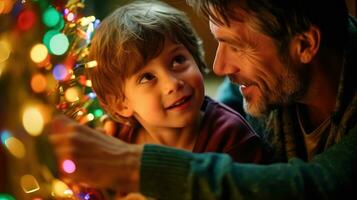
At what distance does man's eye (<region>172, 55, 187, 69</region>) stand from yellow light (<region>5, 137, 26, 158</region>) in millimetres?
551

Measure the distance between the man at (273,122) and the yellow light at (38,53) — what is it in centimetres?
10

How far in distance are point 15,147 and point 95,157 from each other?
6.7 inches

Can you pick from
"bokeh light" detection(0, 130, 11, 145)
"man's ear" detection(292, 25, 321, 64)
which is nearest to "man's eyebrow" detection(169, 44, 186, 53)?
"man's ear" detection(292, 25, 321, 64)

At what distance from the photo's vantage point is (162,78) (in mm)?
1153

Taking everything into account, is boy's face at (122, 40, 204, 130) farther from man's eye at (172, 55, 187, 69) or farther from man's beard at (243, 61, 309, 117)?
man's beard at (243, 61, 309, 117)

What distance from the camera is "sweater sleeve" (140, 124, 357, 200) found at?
84 cm

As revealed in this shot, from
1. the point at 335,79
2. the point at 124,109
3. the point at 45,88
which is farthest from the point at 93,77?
the point at 335,79

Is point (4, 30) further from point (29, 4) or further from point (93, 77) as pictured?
point (93, 77)

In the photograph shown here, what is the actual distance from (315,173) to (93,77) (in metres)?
0.54

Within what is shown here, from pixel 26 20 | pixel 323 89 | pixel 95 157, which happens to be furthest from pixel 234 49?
pixel 26 20

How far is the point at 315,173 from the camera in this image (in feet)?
2.96

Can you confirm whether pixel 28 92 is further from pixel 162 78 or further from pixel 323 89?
pixel 323 89

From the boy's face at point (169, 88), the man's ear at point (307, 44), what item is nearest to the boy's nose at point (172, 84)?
the boy's face at point (169, 88)

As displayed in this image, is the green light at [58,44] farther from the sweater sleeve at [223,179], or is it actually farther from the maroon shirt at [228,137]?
the maroon shirt at [228,137]
